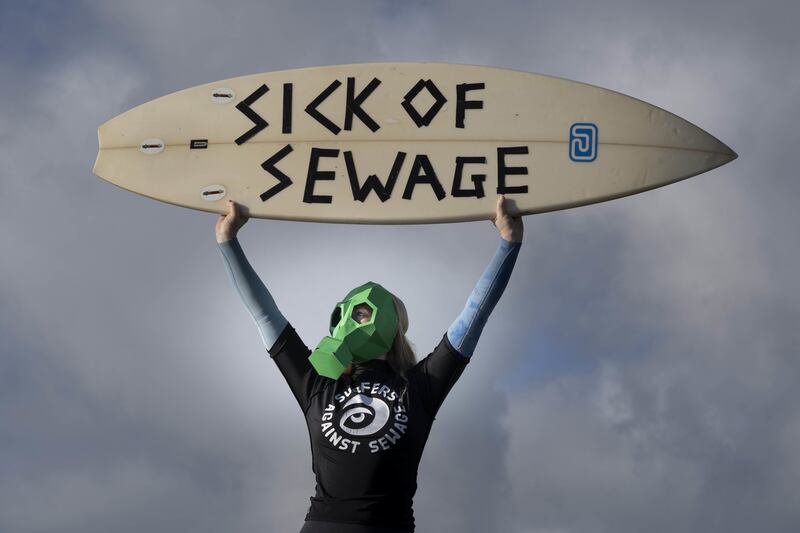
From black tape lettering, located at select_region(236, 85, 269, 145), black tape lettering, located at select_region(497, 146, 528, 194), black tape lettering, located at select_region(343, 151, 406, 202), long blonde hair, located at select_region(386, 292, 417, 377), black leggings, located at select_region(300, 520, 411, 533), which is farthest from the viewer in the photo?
black tape lettering, located at select_region(236, 85, 269, 145)

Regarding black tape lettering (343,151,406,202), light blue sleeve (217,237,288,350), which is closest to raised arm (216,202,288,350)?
light blue sleeve (217,237,288,350)

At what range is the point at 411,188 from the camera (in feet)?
18.9

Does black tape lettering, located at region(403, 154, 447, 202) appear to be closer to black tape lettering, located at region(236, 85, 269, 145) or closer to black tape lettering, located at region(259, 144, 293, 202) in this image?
black tape lettering, located at region(259, 144, 293, 202)

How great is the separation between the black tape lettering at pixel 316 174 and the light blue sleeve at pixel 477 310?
1201 millimetres

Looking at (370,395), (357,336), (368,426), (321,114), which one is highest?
(321,114)

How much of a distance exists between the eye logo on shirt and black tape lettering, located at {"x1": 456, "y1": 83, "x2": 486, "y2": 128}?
1.74 m

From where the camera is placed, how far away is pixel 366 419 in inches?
187

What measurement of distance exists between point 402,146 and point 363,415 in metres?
1.71

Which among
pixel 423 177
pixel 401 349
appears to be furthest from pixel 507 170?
pixel 401 349

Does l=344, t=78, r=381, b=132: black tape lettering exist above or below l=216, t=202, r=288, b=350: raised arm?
above

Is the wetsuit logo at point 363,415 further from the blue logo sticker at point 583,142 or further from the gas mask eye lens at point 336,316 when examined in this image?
the blue logo sticker at point 583,142

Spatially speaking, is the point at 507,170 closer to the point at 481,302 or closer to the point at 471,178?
the point at 471,178

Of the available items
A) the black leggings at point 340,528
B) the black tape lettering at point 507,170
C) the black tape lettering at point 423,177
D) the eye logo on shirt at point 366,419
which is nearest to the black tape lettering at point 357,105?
the black tape lettering at point 423,177

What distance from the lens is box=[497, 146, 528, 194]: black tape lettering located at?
564cm
